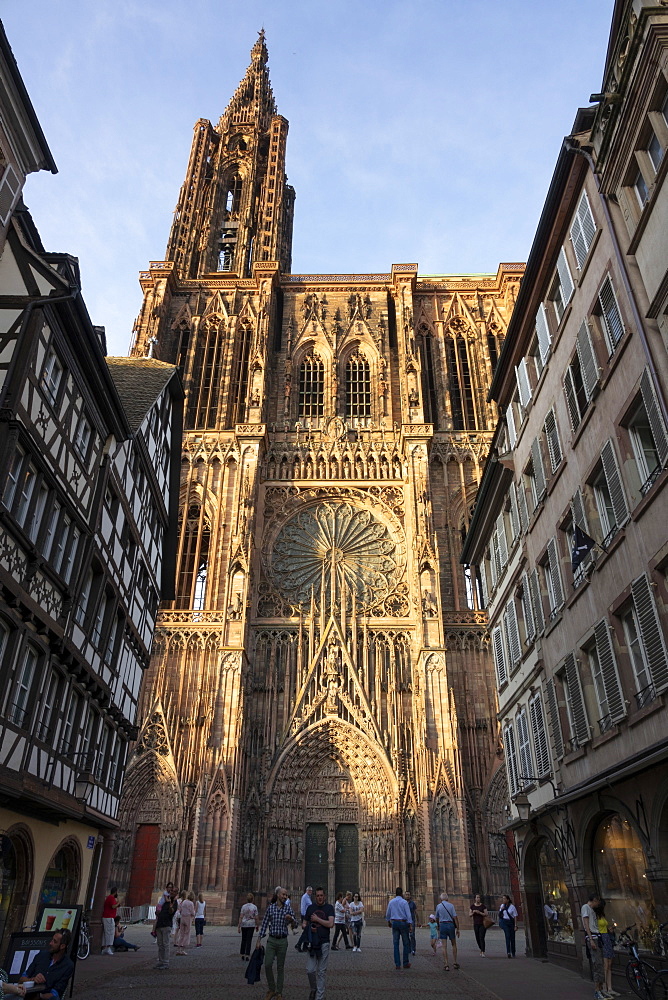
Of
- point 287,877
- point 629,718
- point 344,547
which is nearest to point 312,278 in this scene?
point 344,547

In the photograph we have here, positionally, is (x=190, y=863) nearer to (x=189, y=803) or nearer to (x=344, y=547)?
(x=189, y=803)

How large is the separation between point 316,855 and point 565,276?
23247mm

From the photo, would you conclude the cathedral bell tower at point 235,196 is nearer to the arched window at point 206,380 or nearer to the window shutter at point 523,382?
the arched window at point 206,380

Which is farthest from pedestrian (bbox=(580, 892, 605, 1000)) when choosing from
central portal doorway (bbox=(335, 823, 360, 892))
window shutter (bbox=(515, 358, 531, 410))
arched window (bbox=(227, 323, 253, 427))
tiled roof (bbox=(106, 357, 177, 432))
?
arched window (bbox=(227, 323, 253, 427))

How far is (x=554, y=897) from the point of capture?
1478 cm

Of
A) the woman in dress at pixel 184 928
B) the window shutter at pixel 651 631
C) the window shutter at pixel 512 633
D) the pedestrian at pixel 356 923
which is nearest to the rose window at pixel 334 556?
the window shutter at pixel 512 633

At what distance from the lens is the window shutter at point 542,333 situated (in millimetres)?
16062

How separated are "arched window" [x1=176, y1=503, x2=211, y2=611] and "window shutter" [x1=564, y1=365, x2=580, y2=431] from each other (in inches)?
844

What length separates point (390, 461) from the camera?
118 ft

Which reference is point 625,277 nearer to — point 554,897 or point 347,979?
point 554,897

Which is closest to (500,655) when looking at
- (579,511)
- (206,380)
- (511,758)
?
(511,758)

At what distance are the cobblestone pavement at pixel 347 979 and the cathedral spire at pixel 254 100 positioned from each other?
50.8 meters

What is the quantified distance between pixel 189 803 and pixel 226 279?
91.5 feet

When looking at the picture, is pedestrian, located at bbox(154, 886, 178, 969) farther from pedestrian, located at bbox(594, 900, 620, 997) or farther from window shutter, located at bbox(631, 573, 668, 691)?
window shutter, located at bbox(631, 573, 668, 691)
